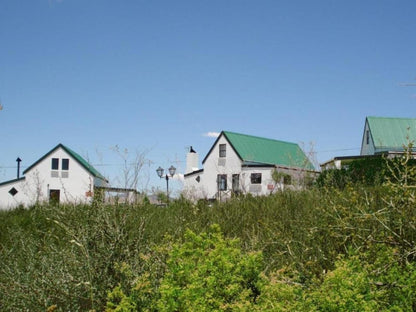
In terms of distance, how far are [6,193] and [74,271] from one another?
38.7 meters

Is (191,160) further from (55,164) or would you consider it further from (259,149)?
(55,164)

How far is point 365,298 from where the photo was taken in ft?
9.21

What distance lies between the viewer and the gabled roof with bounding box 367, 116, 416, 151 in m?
35.4

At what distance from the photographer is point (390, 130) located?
36906mm

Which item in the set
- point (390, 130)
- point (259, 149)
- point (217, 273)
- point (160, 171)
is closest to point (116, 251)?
point (217, 273)

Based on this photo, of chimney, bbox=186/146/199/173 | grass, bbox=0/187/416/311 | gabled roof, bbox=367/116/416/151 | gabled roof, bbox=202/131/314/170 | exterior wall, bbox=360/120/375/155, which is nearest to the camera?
grass, bbox=0/187/416/311

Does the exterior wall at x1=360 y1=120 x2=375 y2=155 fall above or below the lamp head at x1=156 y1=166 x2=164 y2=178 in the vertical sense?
A: above

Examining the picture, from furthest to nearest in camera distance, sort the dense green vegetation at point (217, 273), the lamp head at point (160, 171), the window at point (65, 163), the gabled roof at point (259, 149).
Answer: the window at point (65, 163) → the gabled roof at point (259, 149) → the lamp head at point (160, 171) → the dense green vegetation at point (217, 273)

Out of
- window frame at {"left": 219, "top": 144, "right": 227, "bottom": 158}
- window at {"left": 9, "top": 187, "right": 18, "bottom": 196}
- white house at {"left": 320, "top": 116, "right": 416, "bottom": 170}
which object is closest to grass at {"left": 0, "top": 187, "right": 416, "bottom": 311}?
window frame at {"left": 219, "top": 144, "right": 227, "bottom": 158}

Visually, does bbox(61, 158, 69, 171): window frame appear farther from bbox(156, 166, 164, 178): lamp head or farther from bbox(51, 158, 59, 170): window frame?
bbox(156, 166, 164, 178): lamp head

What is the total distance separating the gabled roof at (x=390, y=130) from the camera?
35.4 metres

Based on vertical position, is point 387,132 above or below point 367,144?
above

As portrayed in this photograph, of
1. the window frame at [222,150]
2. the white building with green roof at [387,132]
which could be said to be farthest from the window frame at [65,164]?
the white building with green roof at [387,132]

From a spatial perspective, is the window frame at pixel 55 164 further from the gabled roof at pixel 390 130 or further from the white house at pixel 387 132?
the gabled roof at pixel 390 130
